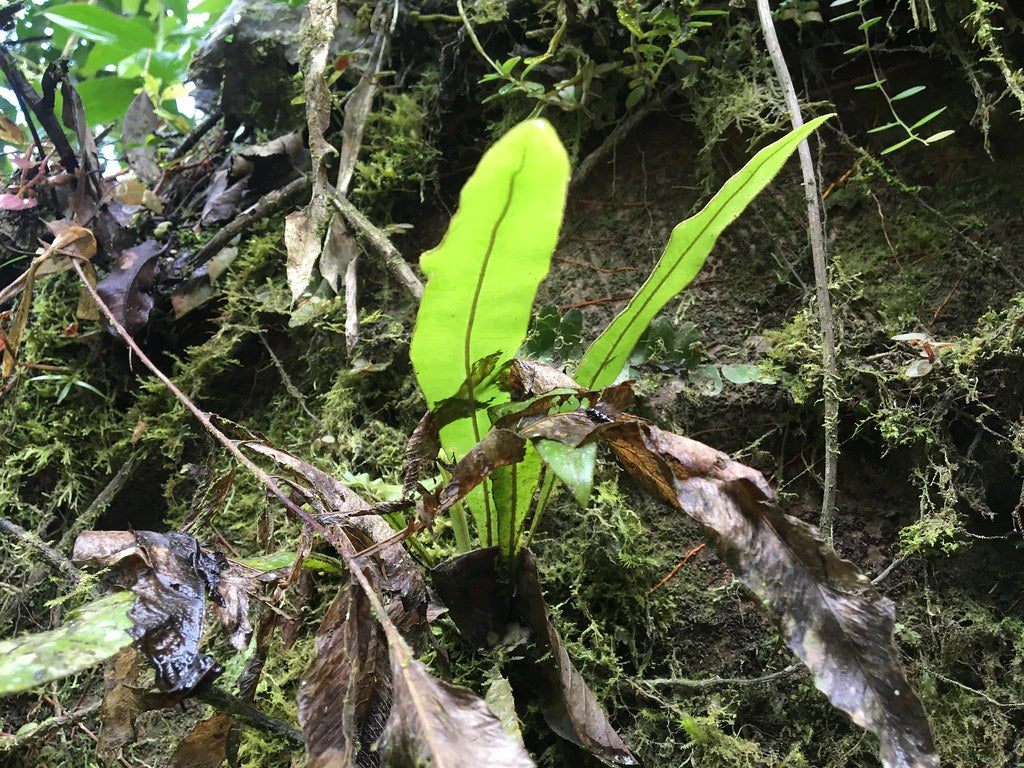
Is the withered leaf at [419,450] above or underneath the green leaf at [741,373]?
above

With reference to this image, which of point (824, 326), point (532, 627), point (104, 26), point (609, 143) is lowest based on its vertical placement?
point (532, 627)

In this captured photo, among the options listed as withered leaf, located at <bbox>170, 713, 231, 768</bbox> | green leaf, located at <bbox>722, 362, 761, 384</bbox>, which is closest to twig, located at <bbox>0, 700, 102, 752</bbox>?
withered leaf, located at <bbox>170, 713, 231, 768</bbox>

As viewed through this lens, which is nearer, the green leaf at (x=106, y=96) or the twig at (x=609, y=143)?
the twig at (x=609, y=143)

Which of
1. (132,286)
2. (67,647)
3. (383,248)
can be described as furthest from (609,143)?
(67,647)

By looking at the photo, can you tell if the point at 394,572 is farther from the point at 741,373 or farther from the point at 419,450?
the point at 741,373

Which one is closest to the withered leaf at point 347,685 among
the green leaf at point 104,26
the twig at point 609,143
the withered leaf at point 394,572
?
the withered leaf at point 394,572

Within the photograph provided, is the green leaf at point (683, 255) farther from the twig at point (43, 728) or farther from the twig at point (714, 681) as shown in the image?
the twig at point (43, 728)

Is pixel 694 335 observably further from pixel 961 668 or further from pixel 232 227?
pixel 232 227
